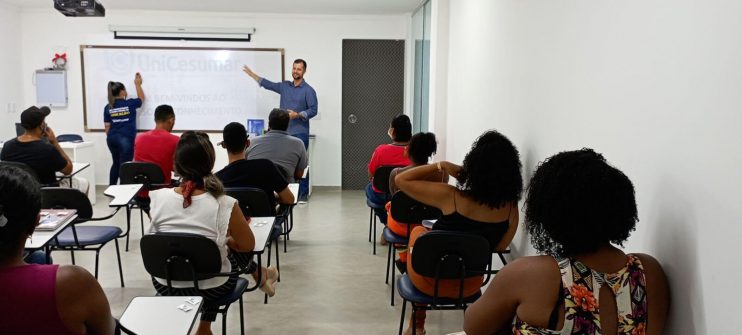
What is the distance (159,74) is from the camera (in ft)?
26.1

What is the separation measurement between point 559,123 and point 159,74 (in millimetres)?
6753

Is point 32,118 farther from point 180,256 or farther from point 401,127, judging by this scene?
point 401,127

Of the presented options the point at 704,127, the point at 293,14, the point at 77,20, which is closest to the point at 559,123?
the point at 704,127

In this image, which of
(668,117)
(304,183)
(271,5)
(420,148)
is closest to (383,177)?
(420,148)

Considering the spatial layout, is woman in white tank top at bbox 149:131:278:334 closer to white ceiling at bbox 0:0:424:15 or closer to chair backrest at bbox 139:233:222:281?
chair backrest at bbox 139:233:222:281

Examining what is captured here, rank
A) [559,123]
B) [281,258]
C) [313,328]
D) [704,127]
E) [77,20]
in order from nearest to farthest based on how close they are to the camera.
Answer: [704,127]
[559,123]
[313,328]
[281,258]
[77,20]

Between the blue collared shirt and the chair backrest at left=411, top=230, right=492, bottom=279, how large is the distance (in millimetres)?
4799

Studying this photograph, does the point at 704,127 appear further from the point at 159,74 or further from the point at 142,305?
the point at 159,74

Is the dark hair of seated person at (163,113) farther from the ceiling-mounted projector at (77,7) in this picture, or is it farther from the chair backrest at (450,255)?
the chair backrest at (450,255)

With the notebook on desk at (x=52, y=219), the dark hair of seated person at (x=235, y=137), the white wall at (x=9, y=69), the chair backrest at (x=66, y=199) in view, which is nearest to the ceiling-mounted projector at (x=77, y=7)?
the white wall at (x=9, y=69)

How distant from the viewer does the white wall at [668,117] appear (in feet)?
4.10

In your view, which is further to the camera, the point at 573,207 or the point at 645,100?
the point at 645,100

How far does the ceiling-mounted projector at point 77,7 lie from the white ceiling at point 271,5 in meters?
1.58

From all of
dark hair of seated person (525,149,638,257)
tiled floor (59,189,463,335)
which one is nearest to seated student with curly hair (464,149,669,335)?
dark hair of seated person (525,149,638,257)
